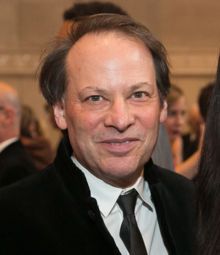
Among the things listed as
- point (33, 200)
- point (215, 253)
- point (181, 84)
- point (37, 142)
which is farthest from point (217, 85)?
point (181, 84)

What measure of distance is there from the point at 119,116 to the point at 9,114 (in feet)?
6.66

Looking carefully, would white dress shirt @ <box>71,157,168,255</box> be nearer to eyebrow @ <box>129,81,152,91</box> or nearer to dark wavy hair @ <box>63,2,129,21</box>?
eyebrow @ <box>129,81,152,91</box>

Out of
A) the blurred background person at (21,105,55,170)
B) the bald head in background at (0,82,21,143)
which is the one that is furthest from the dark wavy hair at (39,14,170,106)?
the blurred background person at (21,105,55,170)

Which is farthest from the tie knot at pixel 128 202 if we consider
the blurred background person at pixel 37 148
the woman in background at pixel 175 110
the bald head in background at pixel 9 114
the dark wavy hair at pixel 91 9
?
the woman in background at pixel 175 110

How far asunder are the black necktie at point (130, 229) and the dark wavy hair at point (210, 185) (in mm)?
305

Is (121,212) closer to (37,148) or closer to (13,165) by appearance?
(13,165)

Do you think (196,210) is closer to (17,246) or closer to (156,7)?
(17,246)

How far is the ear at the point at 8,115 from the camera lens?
3499mm

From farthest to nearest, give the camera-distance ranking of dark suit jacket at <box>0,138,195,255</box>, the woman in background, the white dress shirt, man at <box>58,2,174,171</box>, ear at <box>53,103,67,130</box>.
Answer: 1. the woman in background
2. man at <box>58,2,174,171</box>
3. ear at <box>53,103,67,130</box>
4. the white dress shirt
5. dark suit jacket at <box>0,138,195,255</box>

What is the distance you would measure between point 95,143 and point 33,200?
384 mm

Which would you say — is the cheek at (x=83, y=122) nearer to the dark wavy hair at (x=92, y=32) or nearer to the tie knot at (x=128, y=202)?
the dark wavy hair at (x=92, y=32)

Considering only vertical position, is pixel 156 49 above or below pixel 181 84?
above

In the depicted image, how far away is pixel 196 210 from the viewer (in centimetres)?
→ 207

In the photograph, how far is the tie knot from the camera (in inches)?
75.3
